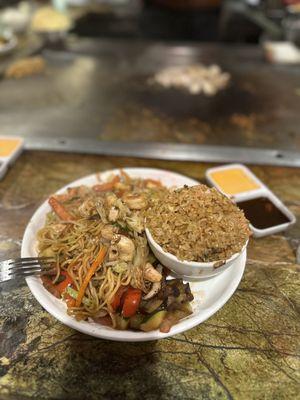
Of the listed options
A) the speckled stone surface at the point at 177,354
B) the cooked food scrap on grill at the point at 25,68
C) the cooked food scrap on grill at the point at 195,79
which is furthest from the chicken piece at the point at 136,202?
the cooked food scrap on grill at the point at 25,68

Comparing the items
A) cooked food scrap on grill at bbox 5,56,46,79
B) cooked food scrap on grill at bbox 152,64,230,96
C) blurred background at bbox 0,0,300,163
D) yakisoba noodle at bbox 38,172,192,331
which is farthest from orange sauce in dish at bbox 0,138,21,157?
cooked food scrap on grill at bbox 152,64,230,96

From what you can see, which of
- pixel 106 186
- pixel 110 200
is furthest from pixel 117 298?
pixel 106 186

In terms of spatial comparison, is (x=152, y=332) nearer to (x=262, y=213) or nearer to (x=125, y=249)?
(x=125, y=249)

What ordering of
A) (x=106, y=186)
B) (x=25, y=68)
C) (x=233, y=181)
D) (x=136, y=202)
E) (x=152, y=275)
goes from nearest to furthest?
(x=152, y=275) < (x=136, y=202) < (x=106, y=186) < (x=233, y=181) < (x=25, y=68)

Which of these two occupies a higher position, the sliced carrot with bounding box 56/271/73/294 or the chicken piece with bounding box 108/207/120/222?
the chicken piece with bounding box 108/207/120/222

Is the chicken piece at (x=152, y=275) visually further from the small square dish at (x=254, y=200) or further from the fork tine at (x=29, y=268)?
the small square dish at (x=254, y=200)

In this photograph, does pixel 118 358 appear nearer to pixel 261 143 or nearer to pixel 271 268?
pixel 271 268

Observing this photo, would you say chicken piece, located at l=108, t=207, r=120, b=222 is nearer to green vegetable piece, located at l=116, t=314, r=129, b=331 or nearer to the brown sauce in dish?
green vegetable piece, located at l=116, t=314, r=129, b=331
